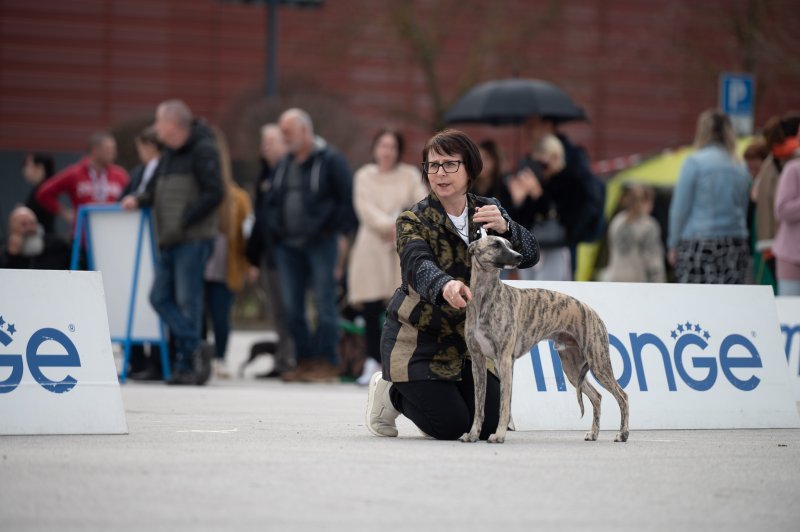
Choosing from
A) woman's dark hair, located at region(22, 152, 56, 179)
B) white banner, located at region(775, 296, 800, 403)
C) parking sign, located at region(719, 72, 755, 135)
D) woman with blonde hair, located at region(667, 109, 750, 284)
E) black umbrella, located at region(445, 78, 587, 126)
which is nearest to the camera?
white banner, located at region(775, 296, 800, 403)

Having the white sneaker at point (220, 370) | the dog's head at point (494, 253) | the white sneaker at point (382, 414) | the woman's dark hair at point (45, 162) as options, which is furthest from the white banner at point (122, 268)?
the dog's head at point (494, 253)

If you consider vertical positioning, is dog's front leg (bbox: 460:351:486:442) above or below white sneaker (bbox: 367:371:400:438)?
above

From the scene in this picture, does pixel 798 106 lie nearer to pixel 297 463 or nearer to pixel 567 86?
pixel 567 86

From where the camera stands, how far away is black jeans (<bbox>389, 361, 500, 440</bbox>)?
24.9 feet

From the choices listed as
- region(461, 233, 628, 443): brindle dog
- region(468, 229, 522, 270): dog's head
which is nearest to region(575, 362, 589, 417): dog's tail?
region(461, 233, 628, 443): brindle dog

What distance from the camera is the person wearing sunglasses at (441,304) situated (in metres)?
7.51

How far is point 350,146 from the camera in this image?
3038cm

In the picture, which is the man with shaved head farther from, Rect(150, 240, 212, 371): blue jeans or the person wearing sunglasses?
the person wearing sunglasses

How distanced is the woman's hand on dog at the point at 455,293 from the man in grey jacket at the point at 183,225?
6198mm

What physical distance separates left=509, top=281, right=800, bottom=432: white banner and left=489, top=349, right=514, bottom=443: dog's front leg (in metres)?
0.98

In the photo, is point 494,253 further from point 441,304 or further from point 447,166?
point 447,166

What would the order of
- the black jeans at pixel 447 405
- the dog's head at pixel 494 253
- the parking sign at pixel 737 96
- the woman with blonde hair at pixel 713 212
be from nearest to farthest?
1. the dog's head at pixel 494 253
2. the black jeans at pixel 447 405
3. the woman with blonde hair at pixel 713 212
4. the parking sign at pixel 737 96

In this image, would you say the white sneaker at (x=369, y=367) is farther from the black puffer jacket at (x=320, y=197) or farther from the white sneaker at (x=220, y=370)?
the white sneaker at (x=220, y=370)

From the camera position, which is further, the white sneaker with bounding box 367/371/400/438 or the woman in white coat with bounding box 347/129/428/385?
the woman in white coat with bounding box 347/129/428/385
